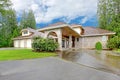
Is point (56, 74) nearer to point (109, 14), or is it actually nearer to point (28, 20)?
point (109, 14)

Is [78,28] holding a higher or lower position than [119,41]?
higher

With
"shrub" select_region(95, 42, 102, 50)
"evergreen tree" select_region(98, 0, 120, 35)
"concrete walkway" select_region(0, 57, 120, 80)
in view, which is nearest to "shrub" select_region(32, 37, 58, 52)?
"concrete walkway" select_region(0, 57, 120, 80)

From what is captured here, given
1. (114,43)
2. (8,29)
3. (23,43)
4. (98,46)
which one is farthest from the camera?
(8,29)

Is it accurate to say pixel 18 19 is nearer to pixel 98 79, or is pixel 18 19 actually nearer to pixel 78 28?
pixel 78 28

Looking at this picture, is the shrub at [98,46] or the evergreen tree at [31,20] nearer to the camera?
the shrub at [98,46]

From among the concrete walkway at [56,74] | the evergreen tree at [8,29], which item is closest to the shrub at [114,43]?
the concrete walkway at [56,74]

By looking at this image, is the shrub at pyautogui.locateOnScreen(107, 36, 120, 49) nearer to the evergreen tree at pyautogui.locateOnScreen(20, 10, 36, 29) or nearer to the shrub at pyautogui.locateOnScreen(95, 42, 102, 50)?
the shrub at pyautogui.locateOnScreen(95, 42, 102, 50)

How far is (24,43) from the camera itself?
3528 centimetres

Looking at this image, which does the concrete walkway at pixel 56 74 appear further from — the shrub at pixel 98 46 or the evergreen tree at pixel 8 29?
the evergreen tree at pixel 8 29

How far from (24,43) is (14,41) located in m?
5.91

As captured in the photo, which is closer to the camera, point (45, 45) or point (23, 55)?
point (23, 55)

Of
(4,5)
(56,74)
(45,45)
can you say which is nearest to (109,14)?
(45,45)

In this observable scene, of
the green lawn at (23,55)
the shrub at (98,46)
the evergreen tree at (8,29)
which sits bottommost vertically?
the green lawn at (23,55)

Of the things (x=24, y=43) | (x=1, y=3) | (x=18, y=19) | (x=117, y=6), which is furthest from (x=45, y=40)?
(x=18, y=19)
